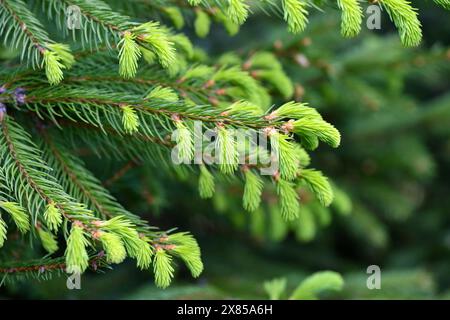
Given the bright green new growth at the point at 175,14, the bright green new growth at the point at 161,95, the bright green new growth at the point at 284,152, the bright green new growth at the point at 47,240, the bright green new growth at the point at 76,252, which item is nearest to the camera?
the bright green new growth at the point at 76,252

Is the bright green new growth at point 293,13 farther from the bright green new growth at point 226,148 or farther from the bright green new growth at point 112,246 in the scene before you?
the bright green new growth at point 112,246

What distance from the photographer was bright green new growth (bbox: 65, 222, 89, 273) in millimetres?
1354

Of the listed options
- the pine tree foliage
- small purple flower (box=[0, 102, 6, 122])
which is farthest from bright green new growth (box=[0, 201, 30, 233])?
small purple flower (box=[0, 102, 6, 122])

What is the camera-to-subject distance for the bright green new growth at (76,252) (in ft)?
4.44

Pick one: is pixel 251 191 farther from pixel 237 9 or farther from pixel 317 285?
pixel 317 285

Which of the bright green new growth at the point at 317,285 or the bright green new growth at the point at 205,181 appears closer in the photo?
the bright green new growth at the point at 205,181

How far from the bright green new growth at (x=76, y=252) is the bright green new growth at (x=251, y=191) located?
19.1 inches

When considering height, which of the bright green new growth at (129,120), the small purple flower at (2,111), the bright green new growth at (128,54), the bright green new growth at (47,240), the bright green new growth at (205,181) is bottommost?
the bright green new growth at (47,240)

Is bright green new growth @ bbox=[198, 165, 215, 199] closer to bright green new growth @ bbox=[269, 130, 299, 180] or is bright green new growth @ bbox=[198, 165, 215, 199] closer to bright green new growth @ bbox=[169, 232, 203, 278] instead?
bright green new growth @ bbox=[169, 232, 203, 278]

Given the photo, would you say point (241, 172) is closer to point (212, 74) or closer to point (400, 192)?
point (212, 74)

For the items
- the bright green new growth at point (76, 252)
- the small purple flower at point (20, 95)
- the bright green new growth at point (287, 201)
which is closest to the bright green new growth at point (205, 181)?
the bright green new growth at point (287, 201)

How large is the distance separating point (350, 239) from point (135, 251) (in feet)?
10.7

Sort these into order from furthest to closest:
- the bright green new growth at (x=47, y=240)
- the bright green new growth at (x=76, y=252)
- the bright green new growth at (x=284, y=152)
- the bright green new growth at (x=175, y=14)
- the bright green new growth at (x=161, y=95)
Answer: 1. the bright green new growth at (x=175, y=14)
2. the bright green new growth at (x=47, y=240)
3. the bright green new growth at (x=161, y=95)
4. the bright green new growth at (x=284, y=152)
5. the bright green new growth at (x=76, y=252)

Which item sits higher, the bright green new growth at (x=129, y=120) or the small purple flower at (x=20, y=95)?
the small purple flower at (x=20, y=95)
